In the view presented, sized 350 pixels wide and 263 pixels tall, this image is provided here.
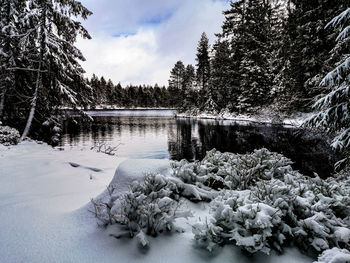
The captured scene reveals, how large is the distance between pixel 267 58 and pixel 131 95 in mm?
82343

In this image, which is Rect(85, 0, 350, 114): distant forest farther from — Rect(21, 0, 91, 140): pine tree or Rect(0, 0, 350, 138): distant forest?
Rect(21, 0, 91, 140): pine tree

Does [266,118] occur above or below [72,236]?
above

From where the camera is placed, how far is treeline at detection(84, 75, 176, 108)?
96.7 metres

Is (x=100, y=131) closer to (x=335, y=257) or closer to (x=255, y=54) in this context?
(x=255, y=54)

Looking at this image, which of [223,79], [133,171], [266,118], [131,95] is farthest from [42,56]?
[131,95]

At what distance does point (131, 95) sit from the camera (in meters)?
106

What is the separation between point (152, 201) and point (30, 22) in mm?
11766

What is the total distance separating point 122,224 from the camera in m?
2.66

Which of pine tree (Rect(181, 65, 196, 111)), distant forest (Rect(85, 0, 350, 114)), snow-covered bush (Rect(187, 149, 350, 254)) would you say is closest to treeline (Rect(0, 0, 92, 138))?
distant forest (Rect(85, 0, 350, 114))

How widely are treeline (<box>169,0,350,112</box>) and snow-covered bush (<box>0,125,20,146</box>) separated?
11.6 m

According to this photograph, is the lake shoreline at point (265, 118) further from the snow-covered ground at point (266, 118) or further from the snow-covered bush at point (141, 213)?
the snow-covered bush at point (141, 213)

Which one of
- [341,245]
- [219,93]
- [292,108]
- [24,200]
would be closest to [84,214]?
[24,200]

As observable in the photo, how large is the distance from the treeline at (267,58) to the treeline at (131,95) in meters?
51.6

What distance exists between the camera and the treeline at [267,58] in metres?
17.3
